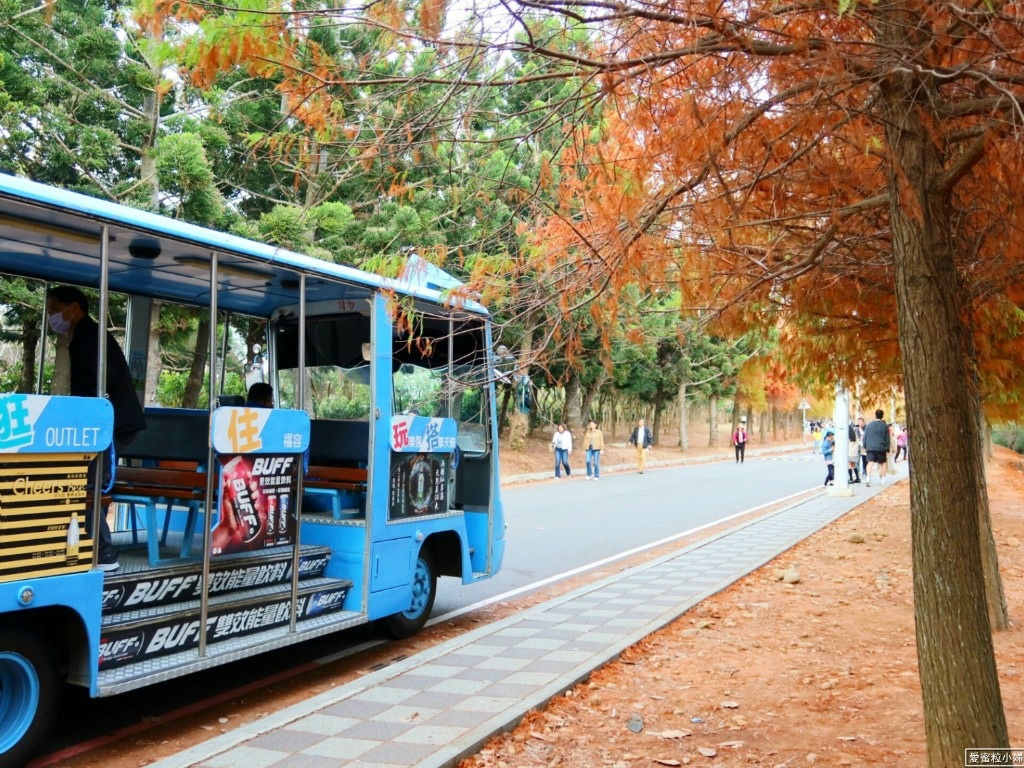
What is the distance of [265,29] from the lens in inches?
149

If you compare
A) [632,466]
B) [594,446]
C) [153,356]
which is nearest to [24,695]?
[153,356]

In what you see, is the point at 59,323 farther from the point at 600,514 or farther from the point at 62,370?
the point at 600,514

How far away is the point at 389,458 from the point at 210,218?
9.31 metres

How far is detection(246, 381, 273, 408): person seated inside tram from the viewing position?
734 centimetres

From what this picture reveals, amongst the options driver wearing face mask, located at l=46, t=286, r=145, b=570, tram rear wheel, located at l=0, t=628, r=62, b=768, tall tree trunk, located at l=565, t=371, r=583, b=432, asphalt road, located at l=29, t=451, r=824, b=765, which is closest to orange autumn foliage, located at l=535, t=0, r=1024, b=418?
driver wearing face mask, located at l=46, t=286, r=145, b=570

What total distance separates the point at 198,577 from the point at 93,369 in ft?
4.55

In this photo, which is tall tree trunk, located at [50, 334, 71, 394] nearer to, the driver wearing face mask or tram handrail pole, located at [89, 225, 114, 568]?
the driver wearing face mask

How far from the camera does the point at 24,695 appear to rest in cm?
430

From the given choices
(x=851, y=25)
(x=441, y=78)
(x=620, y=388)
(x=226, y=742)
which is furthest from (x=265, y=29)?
(x=620, y=388)

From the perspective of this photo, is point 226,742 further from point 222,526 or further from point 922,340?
point 922,340

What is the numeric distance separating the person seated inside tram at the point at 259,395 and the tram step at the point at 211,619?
1.76 metres

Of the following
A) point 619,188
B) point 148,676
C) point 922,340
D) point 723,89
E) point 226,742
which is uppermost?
point 723,89

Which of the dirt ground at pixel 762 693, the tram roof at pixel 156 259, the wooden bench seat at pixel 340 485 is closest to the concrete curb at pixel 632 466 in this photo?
the dirt ground at pixel 762 693

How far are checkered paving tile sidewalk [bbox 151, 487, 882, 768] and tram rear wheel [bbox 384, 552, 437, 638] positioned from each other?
0.58 meters
